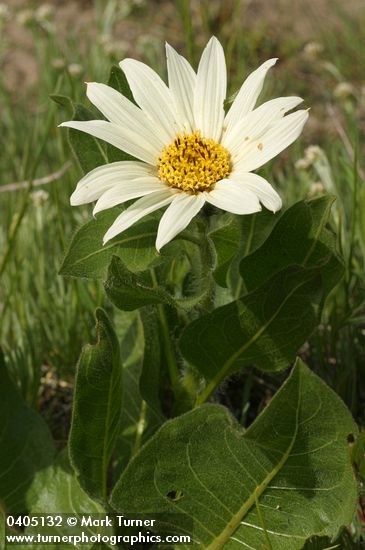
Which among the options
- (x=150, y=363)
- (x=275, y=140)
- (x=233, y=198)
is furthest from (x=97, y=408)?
(x=275, y=140)

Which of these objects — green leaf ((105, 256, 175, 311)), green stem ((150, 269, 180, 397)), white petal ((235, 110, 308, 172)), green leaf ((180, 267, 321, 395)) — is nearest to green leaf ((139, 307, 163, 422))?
green stem ((150, 269, 180, 397))

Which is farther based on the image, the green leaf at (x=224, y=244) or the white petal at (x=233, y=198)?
the green leaf at (x=224, y=244)

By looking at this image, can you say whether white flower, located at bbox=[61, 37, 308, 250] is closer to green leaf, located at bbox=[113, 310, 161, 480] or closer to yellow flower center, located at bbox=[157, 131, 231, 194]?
yellow flower center, located at bbox=[157, 131, 231, 194]

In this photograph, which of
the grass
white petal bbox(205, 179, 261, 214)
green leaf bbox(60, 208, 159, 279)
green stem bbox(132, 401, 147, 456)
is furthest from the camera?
the grass

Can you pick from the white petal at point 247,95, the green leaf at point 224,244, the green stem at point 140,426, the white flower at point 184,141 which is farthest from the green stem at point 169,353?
the white petal at point 247,95

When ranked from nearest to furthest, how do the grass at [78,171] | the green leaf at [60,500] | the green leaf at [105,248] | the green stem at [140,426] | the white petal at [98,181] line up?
1. the white petal at [98,181]
2. the green leaf at [105,248]
3. the green leaf at [60,500]
4. the green stem at [140,426]
5. the grass at [78,171]

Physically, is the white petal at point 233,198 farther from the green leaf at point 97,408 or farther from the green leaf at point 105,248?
the green leaf at point 97,408

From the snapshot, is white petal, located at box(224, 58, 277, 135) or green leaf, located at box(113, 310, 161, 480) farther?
green leaf, located at box(113, 310, 161, 480)

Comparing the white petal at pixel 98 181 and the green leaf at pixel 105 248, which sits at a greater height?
the white petal at pixel 98 181

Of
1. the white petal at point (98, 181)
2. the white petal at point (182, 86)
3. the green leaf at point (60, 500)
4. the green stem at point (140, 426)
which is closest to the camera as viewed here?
the white petal at point (98, 181)
